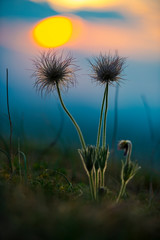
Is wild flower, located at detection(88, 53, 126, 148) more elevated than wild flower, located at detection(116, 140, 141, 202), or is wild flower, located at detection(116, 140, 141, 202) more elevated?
wild flower, located at detection(88, 53, 126, 148)

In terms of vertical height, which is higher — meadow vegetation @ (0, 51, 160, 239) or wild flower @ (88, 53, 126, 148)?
wild flower @ (88, 53, 126, 148)

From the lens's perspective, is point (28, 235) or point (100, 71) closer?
point (28, 235)

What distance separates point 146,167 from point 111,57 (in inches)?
77.2

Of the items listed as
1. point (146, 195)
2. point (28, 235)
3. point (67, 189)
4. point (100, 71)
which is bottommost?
point (146, 195)

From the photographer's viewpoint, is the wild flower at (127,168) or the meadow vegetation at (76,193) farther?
the wild flower at (127,168)

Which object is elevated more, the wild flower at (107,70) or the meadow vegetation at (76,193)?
the wild flower at (107,70)

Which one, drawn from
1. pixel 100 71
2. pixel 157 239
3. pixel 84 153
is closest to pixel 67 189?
pixel 84 153

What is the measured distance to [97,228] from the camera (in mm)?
1280

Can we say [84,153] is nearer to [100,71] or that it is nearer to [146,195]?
[100,71]

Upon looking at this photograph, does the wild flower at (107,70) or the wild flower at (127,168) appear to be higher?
the wild flower at (107,70)

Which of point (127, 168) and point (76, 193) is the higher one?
point (127, 168)

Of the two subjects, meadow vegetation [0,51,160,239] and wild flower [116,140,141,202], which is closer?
meadow vegetation [0,51,160,239]

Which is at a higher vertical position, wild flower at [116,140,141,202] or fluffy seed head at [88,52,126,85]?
fluffy seed head at [88,52,126,85]

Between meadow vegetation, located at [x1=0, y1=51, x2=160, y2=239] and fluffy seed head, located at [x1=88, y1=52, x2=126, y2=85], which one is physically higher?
fluffy seed head, located at [x1=88, y1=52, x2=126, y2=85]
